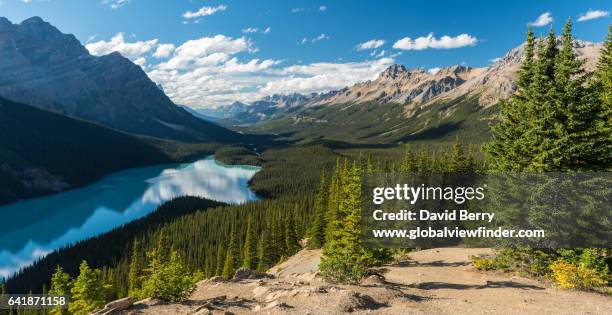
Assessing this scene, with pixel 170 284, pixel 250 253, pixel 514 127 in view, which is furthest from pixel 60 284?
pixel 250 253

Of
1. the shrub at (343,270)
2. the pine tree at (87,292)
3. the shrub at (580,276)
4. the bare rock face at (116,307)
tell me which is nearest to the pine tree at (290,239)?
the pine tree at (87,292)

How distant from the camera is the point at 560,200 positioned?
2561 centimetres

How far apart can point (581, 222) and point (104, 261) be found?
398 feet

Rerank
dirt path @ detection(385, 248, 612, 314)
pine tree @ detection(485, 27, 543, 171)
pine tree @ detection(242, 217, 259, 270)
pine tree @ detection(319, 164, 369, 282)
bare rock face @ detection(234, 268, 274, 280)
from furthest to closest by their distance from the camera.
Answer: pine tree @ detection(242, 217, 259, 270) → bare rock face @ detection(234, 268, 274, 280) → pine tree @ detection(485, 27, 543, 171) → pine tree @ detection(319, 164, 369, 282) → dirt path @ detection(385, 248, 612, 314)

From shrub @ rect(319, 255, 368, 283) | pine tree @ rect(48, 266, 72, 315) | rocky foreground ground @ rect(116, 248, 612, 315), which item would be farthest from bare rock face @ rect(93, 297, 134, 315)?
pine tree @ rect(48, 266, 72, 315)

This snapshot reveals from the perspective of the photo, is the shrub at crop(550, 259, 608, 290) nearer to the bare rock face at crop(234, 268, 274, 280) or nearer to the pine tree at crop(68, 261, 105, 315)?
the bare rock face at crop(234, 268, 274, 280)

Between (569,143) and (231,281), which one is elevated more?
(569,143)

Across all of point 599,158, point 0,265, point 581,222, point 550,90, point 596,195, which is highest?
point 550,90

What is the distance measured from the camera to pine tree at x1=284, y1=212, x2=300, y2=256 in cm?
8781

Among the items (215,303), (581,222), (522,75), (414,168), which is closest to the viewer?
(215,303)

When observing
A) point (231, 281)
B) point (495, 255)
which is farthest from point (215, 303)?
point (495, 255)

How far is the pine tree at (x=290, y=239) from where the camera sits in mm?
87812

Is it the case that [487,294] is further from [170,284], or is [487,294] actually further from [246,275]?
[246,275]

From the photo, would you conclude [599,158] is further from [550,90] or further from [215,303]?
[215,303]
